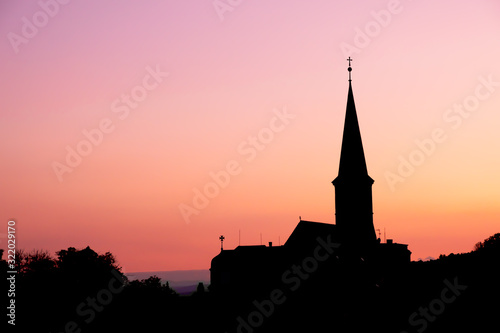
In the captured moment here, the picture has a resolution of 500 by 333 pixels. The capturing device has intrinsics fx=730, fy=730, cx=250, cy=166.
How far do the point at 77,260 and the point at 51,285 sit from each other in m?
42.9

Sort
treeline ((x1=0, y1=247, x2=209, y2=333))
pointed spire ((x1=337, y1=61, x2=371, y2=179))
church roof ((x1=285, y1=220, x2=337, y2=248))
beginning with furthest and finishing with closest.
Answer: church roof ((x1=285, y1=220, x2=337, y2=248))
pointed spire ((x1=337, y1=61, x2=371, y2=179))
treeline ((x1=0, y1=247, x2=209, y2=333))

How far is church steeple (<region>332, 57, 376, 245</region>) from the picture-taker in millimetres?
74125

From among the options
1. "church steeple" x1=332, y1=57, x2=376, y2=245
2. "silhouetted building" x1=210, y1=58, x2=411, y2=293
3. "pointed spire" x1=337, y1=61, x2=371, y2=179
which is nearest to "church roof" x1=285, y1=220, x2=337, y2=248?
"silhouetted building" x1=210, y1=58, x2=411, y2=293

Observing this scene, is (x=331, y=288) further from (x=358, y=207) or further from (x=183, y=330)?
(x=183, y=330)

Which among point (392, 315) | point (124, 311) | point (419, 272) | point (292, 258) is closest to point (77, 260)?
point (292, 258)

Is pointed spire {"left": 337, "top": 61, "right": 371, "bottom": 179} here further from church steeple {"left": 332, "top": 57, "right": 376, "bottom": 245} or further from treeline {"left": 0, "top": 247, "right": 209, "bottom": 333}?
treeline {"left": 0, "top": 247, "right": 209, "bottom": 333}

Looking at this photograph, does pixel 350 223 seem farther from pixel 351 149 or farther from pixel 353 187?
pixel 351 149

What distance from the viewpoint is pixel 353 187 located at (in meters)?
74.1

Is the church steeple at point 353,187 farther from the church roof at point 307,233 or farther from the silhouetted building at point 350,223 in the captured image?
the church roof at point 307,233

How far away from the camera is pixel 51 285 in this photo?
7362cm

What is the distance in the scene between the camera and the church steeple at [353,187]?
74.1 meters

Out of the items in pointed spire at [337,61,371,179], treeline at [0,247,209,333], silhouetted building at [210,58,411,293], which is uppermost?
pointed spire at [337,61,371,179]

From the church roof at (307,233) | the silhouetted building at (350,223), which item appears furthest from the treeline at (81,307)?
the church roof at (307,233)

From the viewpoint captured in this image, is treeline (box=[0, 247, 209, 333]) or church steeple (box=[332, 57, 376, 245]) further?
church steeple (box=[332, 57, 376, 245])
